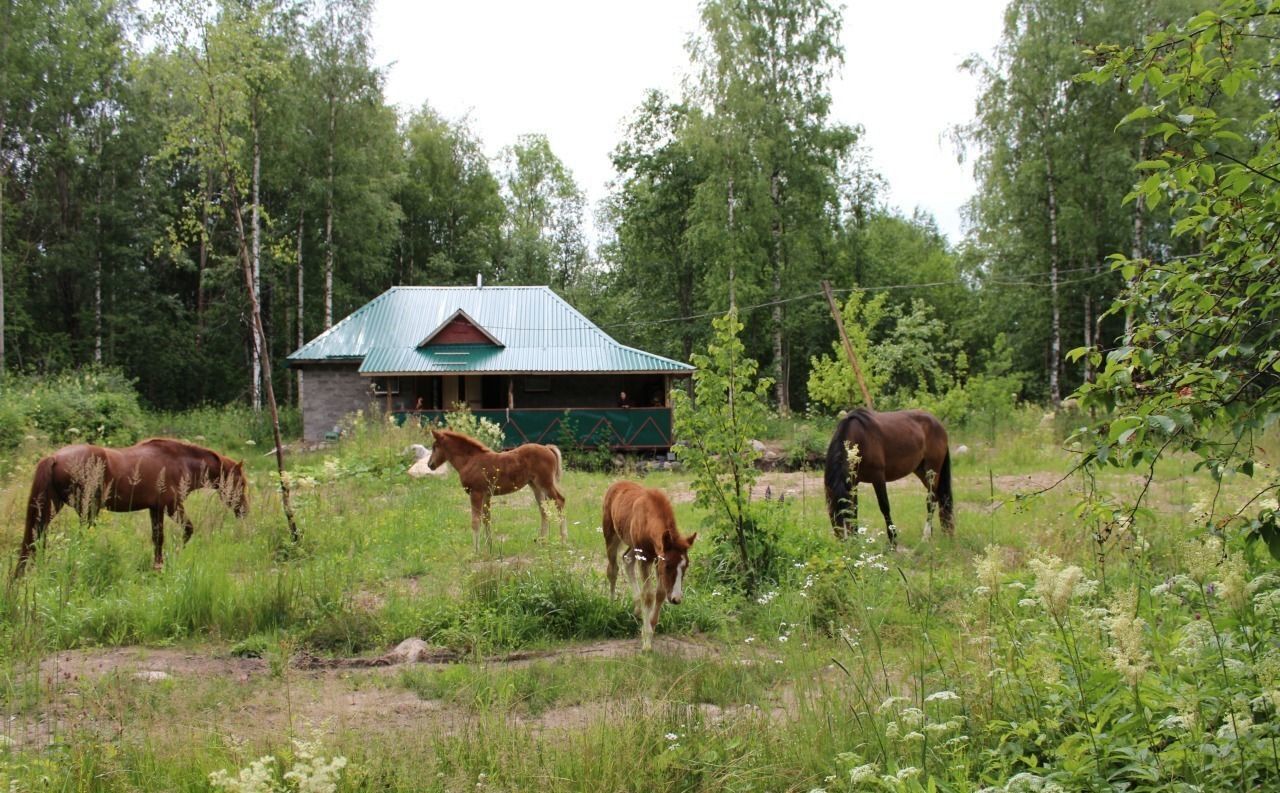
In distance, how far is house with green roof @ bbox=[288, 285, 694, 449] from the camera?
2330 cm

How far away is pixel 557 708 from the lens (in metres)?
4.88

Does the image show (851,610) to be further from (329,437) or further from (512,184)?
(512,184)

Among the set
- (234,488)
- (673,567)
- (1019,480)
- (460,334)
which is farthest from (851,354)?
(460,334)

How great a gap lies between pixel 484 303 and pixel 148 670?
2358cm

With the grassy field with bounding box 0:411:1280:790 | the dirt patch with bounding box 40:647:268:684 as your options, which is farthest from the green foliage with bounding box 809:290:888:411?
the dirt patch with bounding box 40:647:268:684

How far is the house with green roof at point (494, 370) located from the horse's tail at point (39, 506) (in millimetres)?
14714

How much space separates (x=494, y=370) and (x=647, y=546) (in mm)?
18263

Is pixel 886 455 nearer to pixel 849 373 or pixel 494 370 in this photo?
pixel 849 373

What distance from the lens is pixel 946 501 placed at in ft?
31.9

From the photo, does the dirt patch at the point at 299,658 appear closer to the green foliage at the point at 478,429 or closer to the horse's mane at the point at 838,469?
the horse's mane at the point at 838,469

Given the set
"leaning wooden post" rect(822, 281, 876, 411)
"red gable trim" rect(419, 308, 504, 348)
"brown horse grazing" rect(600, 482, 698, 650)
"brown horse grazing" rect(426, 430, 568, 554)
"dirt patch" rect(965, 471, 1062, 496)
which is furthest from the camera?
"red gable trim" rect(419, 308, 504, 348)

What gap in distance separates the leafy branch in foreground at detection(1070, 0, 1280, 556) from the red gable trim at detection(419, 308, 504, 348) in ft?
76.2

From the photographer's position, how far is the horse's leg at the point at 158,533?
7.82 m

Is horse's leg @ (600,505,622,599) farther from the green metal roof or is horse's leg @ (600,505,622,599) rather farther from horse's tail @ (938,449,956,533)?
the green metal roof
